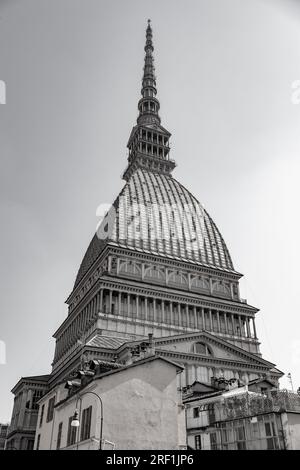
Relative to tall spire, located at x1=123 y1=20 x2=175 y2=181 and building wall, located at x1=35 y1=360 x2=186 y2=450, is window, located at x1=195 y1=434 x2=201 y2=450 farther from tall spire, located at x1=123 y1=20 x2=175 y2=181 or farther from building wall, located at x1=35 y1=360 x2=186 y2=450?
tall spire, located at x1=123 y1=20 x2=175 y2=181

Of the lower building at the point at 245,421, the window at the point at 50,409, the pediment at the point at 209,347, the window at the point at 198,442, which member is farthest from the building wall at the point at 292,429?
the pediment at the point at 209,347

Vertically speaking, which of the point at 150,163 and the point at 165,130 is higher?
the point at 165,130

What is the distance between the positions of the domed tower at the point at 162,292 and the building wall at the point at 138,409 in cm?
2337

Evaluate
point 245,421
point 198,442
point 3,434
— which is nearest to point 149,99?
point 3,434

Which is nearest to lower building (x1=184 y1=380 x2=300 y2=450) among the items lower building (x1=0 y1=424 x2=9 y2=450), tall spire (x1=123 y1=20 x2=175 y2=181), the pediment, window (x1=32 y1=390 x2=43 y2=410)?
the pediment

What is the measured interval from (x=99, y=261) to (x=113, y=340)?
19.6 metres

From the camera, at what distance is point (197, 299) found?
7488 cm

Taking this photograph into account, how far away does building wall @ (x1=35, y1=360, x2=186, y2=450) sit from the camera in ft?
91.4

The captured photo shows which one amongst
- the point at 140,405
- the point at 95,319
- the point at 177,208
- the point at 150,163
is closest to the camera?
the point at 140,405

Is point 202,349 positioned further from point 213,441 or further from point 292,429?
point 292,429

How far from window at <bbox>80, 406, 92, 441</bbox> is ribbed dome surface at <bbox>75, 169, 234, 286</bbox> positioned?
48865 millimetres

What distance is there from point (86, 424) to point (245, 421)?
12.8 meters
